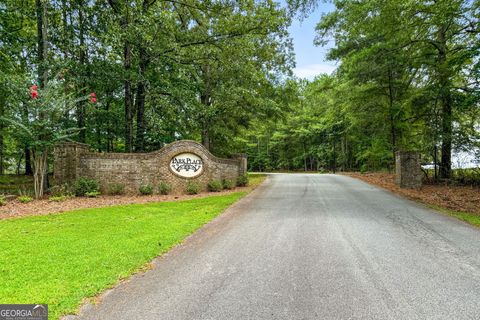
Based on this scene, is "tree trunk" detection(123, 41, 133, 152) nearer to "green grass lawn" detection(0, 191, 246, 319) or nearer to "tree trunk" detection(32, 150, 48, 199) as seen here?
"tree trunk" detection(32, 150, 48, 199)

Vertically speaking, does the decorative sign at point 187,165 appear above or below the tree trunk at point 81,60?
below

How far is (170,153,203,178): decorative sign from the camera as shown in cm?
1134

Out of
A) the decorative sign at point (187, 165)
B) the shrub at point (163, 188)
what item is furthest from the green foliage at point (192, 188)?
the shrub at point (163, 188)

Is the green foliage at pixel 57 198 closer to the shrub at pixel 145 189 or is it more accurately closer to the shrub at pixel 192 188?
the shrub at pixel 145 189

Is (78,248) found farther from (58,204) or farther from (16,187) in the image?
(16,187)

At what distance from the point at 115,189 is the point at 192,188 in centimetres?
294

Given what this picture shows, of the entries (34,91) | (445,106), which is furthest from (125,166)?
(445,106)

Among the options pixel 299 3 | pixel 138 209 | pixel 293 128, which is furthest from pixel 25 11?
pixel 293 128

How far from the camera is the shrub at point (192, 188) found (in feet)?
36.4

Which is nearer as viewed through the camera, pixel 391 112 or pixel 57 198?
pixel 57 198

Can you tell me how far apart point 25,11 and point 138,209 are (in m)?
11.1

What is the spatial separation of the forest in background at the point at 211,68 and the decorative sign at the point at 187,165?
7.66 ft

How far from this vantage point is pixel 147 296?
2.79m

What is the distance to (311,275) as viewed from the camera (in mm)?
3230
